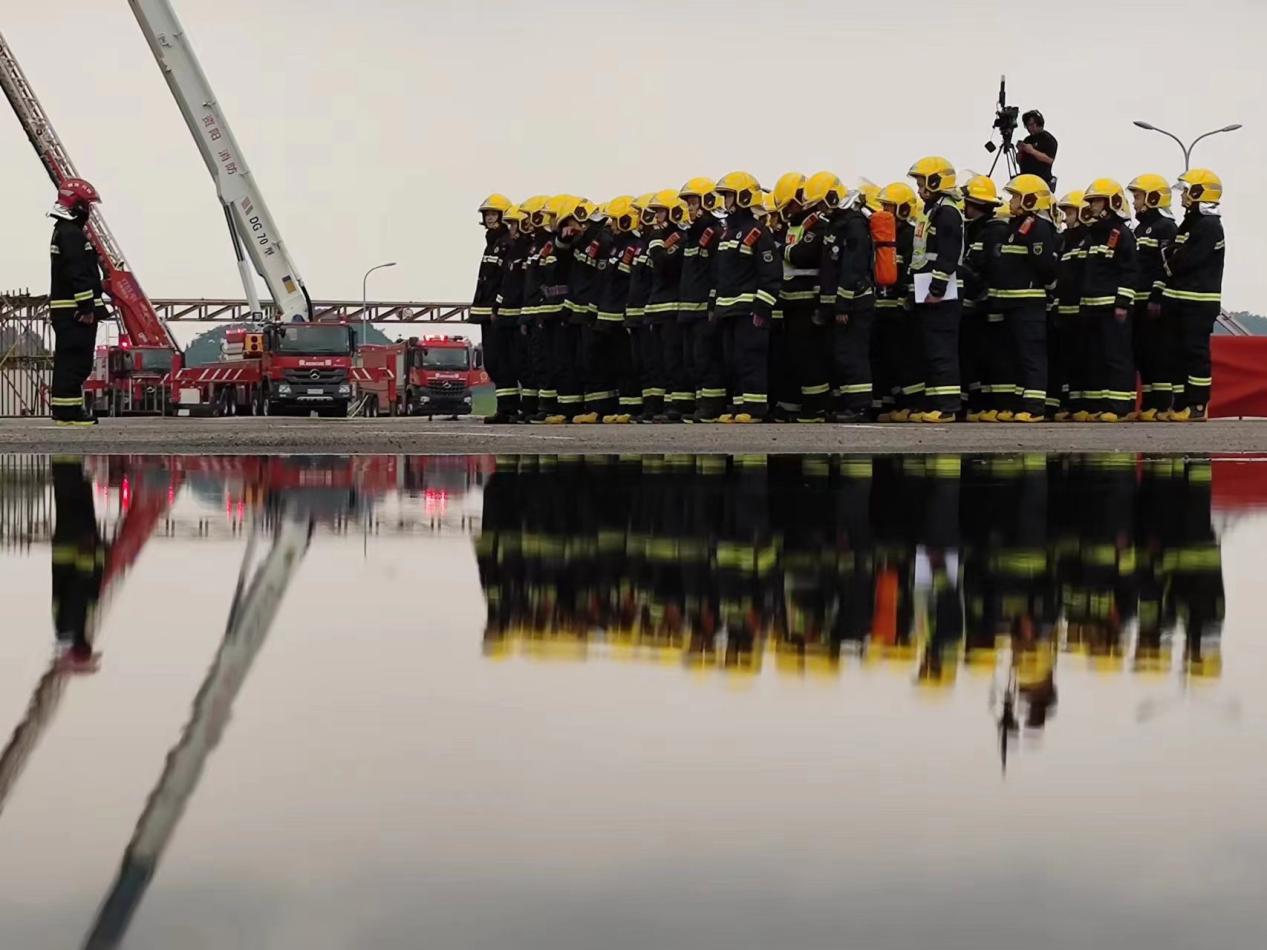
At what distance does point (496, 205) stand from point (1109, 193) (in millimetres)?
6723

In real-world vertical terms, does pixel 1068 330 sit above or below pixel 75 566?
above

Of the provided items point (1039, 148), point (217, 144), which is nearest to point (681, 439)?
point (1039, 148)

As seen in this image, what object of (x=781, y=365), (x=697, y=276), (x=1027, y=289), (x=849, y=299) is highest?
(x=697, y=276)

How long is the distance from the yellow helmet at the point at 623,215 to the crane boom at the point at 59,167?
36509mm

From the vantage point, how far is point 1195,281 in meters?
23.3

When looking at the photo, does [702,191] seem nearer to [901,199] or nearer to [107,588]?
[901,199]

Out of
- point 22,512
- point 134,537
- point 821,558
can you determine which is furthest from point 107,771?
point 22,512

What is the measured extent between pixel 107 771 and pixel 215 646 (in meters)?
1.87

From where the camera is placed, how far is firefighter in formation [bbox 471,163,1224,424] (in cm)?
2266

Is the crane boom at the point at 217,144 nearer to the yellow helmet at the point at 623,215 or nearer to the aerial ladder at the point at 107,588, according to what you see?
the yellow helmet at the point at 623,215

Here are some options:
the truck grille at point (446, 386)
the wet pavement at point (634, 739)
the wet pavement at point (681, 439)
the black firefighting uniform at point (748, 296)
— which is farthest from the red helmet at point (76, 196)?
the truck grille at point (446, 386)

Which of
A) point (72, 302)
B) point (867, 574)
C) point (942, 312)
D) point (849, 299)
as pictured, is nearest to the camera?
point (867, 574)

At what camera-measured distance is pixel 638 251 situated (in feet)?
80.7

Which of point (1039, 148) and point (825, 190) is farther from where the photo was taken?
point (1039, 148)
